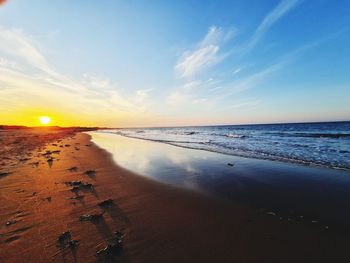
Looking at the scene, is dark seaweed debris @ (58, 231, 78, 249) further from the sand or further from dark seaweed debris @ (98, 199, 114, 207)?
dark seaweed debris @ (98, 199, 114, 207)

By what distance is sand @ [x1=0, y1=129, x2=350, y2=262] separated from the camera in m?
3.34

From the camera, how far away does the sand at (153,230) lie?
3343 mm

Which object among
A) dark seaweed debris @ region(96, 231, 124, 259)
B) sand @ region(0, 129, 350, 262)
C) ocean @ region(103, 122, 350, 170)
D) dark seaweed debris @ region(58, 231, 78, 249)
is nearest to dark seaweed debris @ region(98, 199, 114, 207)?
sand @ region(0, 129, 350, 262)

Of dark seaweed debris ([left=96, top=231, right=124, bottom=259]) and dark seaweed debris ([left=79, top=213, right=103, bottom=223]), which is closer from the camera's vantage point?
dark seaweed debris ([left=96, top=231, right=124, bottom=259])

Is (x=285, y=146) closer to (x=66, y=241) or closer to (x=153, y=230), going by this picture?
(x=153, y=230)

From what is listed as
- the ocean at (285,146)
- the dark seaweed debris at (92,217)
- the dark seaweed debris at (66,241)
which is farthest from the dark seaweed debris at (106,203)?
the ocean at (285,146)

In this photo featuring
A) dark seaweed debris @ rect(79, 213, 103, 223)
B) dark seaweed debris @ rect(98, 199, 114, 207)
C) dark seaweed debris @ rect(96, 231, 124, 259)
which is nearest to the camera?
dark seaweed debris @ rect(96, 231, 124, 259)

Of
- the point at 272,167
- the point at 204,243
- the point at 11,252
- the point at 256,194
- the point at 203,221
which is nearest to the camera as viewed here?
the point at 11,252

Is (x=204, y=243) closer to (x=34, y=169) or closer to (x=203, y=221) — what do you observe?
(x=203, y=221)

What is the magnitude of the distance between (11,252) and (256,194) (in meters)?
6.62

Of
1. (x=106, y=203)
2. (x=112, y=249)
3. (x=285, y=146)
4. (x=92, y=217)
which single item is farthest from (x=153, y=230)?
(x=285, y=146)

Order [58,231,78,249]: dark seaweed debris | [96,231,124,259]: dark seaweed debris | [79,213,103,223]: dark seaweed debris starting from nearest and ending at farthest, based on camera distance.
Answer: [96,231,124,259]: dark seaweed debris
[58,231,78,249]: dark seaweed debris
[79,213,103,223]: dark seaweed debris

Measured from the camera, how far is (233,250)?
11.5 feet

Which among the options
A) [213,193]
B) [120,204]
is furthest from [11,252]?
[213,193]
